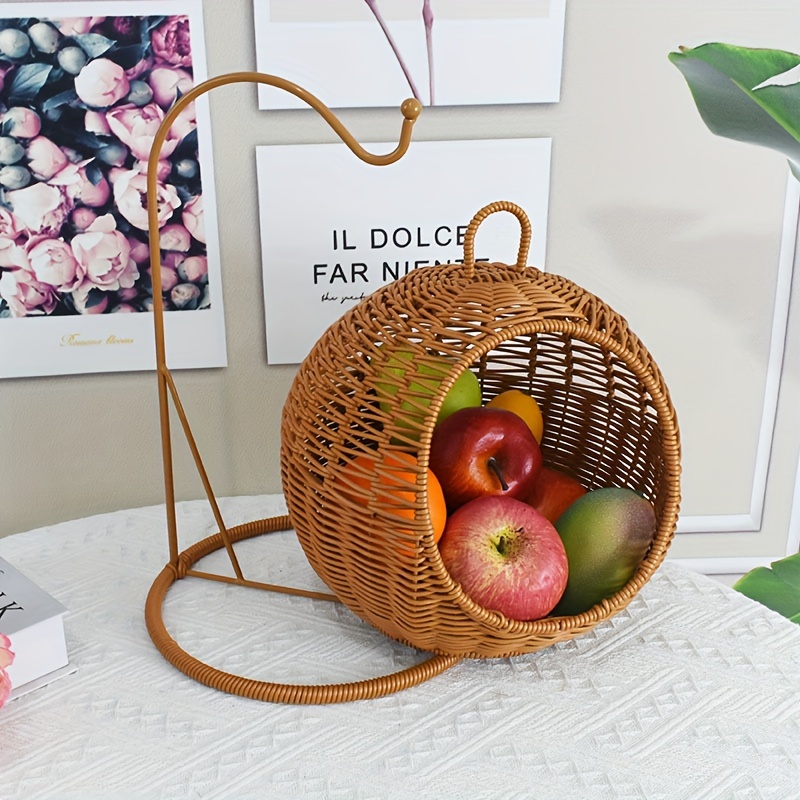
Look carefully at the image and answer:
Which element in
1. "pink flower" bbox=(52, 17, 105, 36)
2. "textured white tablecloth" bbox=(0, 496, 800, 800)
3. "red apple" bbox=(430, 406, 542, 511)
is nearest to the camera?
"textured white tablecloth" bbox=(0, 496, 800, 800)

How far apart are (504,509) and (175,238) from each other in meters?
0.54

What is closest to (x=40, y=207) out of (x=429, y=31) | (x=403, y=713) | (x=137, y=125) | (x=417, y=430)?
(x=137, y=125)

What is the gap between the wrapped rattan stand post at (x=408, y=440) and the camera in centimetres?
62

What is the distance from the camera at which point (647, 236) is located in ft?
3.39

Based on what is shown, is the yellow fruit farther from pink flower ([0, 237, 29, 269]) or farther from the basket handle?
pink flower ([0, 237, 29, 269])

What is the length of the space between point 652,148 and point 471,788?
75cm

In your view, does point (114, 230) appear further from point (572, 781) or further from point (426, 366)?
point (572, 781)

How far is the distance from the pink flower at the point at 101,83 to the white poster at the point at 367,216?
166 mm


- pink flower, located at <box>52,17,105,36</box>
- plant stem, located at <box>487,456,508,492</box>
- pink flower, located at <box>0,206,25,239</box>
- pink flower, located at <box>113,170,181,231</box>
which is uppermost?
pink flower, located at <box>52,17,105,36</box>

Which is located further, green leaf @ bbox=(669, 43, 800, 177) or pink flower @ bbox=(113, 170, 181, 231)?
pink flower @ bbox=(113, 170, 181, 231)

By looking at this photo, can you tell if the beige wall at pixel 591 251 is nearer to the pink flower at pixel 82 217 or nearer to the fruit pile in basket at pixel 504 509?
the pink flower at pixel 82 217

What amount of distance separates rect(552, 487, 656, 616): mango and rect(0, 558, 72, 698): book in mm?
419

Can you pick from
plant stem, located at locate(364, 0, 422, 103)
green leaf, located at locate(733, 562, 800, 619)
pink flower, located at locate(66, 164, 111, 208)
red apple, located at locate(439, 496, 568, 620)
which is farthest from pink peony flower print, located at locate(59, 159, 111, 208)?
green leaf, located at locate(733, 562, 800, 619)

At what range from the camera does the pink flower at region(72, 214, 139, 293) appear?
957mm
